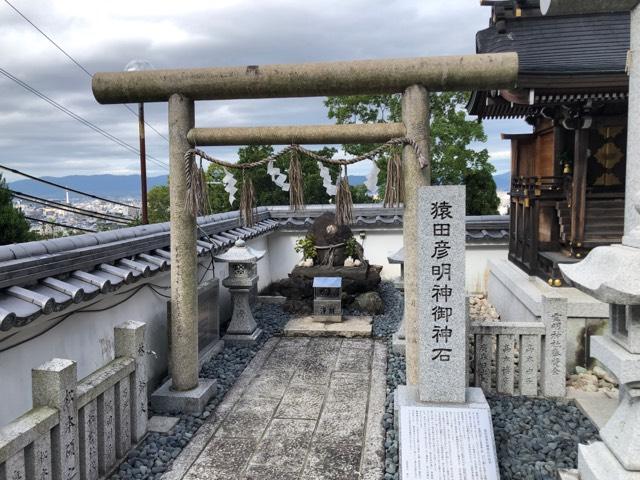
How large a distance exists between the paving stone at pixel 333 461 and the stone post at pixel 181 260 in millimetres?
1963

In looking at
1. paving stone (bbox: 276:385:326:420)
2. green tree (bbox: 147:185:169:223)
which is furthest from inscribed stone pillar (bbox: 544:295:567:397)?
green tree (bbox: 147:185:169:223)

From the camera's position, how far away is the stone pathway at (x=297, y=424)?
5.23m

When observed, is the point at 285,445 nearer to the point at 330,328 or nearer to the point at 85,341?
the point at 85,341

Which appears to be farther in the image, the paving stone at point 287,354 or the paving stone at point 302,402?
the paving stone at point 287,354

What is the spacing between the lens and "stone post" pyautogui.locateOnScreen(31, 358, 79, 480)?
4.04 metres

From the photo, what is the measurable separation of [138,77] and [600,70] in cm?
701

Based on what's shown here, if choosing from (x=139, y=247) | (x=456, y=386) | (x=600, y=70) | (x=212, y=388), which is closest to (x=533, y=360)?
(x=456, y=386)

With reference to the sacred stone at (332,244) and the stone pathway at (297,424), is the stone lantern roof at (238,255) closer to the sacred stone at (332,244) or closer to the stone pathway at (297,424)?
the stone pathway at (297,424)

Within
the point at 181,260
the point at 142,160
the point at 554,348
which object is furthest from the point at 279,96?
the point at 142,160

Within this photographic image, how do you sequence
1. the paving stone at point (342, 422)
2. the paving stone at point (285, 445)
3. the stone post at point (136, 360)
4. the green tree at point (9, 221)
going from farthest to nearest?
1. the green tree at point (9, 221)
2. the paving stone at point (342, 422)
3. the stone post at point (136, 360)
4. the paving stone at point (285, 445)

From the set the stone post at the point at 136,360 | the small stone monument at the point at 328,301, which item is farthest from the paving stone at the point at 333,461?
the small stone monument at the point at 328,301

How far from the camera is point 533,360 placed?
21.9 feet

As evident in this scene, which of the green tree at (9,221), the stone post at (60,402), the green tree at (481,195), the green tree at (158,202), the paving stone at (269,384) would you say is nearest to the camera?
the stone post at (60,402)

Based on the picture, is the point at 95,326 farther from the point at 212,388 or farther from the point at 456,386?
the point at 456,386
